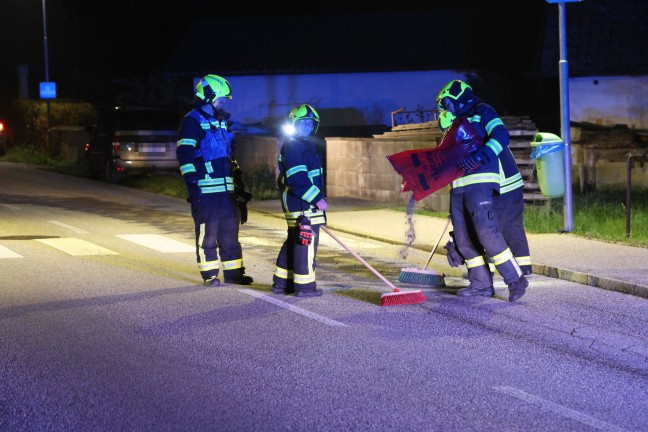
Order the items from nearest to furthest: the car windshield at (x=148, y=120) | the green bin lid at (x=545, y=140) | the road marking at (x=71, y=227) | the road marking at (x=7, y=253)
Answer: the green bin lid at (x=545, y=140)
the road marking at (x=7, y=253)
the road marking at (x=71, y=227)
the car windshield at (x=148, y=120)

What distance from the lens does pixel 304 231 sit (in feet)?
31.3

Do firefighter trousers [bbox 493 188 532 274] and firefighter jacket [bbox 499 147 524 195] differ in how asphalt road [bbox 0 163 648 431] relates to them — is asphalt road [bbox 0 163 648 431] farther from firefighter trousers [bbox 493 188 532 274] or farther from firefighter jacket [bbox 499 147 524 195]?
firefighter jacket [bbox 499 147 524 195]

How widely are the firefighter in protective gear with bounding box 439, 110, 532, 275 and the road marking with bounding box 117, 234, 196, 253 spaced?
432 cm

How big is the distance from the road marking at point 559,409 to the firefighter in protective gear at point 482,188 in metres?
3.01

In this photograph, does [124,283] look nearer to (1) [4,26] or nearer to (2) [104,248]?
(2) [104,248]

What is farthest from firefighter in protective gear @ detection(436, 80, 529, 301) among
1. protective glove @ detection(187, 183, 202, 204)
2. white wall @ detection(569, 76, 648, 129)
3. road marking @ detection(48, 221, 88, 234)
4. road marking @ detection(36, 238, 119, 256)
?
white wall @ detection(569, 76, 648, 129)

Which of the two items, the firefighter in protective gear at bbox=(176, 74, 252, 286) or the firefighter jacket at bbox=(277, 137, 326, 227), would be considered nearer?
the firefighter jacket at bbox=(277, 137, 326, 227)

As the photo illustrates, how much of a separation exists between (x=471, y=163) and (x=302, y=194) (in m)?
1.50

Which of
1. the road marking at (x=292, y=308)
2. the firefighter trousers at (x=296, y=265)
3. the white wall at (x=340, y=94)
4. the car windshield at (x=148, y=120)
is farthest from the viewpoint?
the white wall at (x=340, y=94)

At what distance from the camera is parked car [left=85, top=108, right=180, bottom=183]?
2417cm

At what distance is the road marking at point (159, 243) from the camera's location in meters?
13.4

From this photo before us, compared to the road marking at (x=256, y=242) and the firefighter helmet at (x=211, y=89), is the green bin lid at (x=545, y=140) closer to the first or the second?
the road marking at (x=256, y=242)

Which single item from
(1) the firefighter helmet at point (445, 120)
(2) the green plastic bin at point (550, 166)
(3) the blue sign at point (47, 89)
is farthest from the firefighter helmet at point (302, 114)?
(3) the blue sign at point (47, 89)

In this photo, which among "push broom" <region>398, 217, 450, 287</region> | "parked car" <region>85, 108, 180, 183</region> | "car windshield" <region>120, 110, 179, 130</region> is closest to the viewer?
"push broom" <region>398, 217, 450, 287</region>
